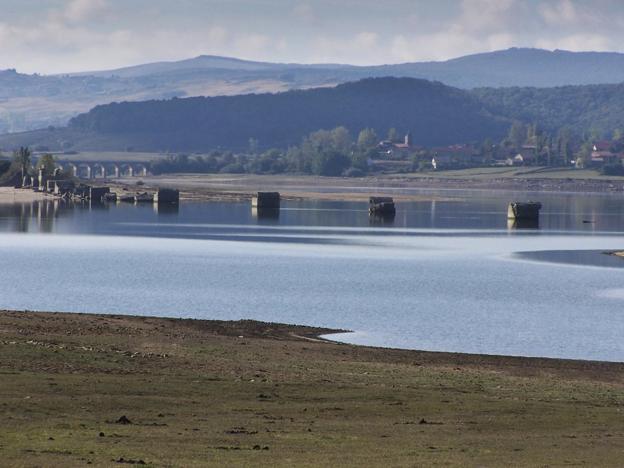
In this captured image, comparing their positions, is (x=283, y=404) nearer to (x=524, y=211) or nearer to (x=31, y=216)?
(x=31, y=216)

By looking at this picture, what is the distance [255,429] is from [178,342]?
17.7 m

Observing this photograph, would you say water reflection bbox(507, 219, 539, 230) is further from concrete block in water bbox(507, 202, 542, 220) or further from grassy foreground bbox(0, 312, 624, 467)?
grassy foreground bbox(0, 312, 624, 467)

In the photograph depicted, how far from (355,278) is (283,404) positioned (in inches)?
2073

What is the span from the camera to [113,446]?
1042 inches

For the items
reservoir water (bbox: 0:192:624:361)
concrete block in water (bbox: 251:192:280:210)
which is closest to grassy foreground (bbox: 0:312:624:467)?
reservoir water (bbox: 0:192:624:361)

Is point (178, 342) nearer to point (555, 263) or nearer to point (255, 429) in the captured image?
point (255, 429)

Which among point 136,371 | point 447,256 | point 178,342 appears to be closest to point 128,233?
point 447,256

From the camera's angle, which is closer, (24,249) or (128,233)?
(24,249)

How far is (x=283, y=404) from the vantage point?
33.6 m

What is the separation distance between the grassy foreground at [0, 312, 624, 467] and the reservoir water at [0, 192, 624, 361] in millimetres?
9885

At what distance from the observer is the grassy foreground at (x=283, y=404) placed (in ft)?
87.7

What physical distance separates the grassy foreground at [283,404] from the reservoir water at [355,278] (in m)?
9.89

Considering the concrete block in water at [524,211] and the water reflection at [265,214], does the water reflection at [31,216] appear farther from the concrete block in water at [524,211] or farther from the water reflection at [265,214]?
the concrete block in water at [524,211]

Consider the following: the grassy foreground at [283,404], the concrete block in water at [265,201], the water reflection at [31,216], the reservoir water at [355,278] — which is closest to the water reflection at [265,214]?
the concrete block in water at [265,201]
